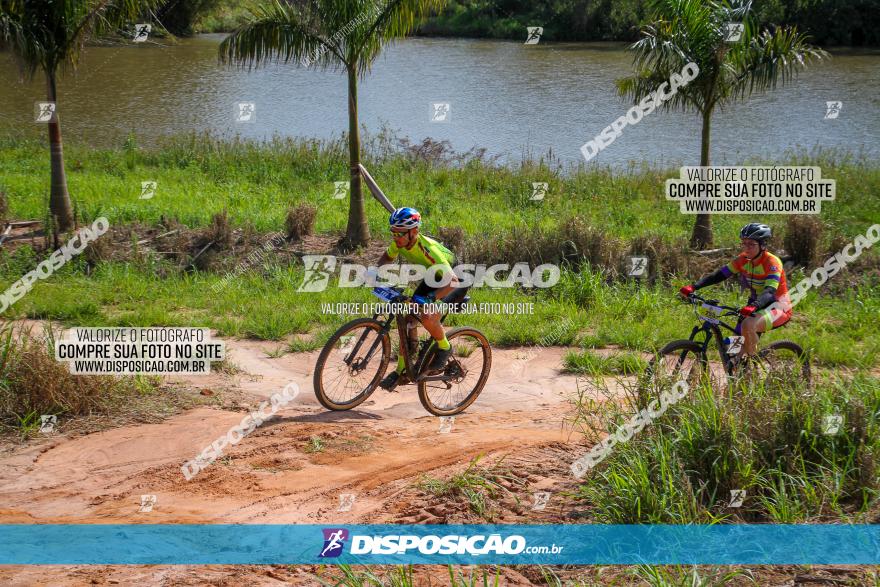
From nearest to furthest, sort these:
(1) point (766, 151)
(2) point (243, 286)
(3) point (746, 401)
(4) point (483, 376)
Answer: (3) point (746, 401)
(4) point (483, 376)
(2) point (243, 286)
(1) point (766, 151)

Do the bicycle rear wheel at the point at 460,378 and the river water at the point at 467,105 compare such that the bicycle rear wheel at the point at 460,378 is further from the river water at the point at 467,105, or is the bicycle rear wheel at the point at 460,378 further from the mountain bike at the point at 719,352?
the river water at the point at 467,105

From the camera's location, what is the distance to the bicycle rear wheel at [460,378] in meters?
9.18

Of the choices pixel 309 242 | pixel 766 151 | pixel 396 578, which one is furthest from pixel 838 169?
pixel 396 578

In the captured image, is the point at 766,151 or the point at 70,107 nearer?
the point at 766,151

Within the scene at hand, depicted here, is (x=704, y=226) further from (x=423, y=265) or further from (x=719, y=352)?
(x=423, y=265)

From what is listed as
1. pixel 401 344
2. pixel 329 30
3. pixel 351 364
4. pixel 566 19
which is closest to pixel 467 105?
pixel 329 30

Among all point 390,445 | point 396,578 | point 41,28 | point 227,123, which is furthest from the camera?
point 227,123

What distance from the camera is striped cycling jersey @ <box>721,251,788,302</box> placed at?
898cm

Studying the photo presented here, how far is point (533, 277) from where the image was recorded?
13859 millimetres

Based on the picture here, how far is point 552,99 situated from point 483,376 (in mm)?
24388

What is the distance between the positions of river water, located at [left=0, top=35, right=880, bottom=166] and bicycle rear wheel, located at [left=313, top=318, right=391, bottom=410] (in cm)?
1470

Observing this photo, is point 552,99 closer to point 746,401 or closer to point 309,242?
point 309,242

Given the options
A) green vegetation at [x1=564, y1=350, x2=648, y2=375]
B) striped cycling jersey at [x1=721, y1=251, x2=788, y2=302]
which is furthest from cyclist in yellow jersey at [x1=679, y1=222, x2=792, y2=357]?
green vegetation at [x1=564, y1=350, x2=648, y2=375]

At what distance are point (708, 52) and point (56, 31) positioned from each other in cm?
1098
